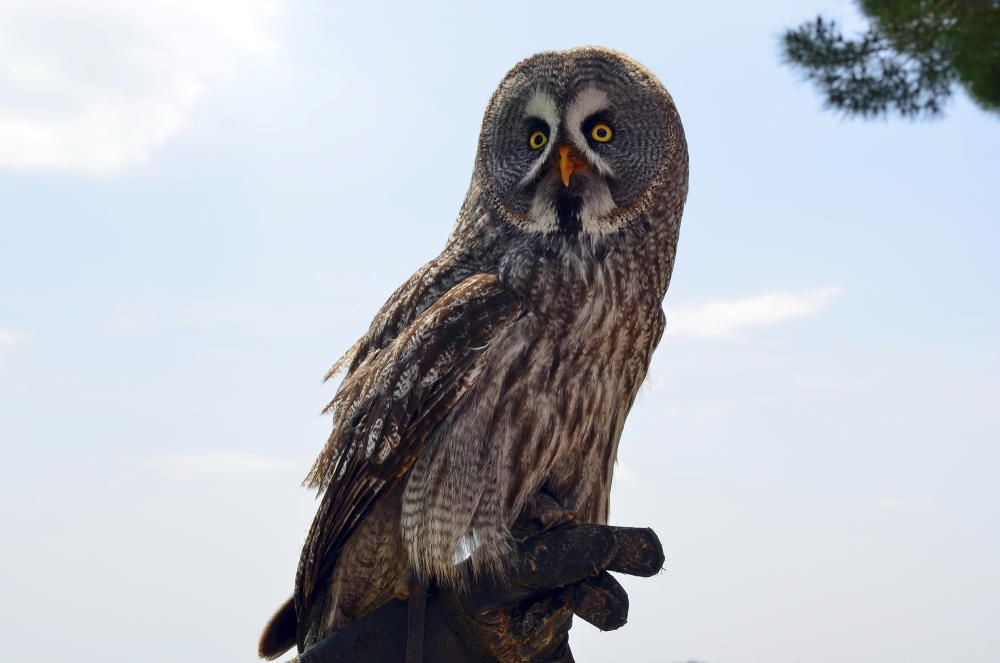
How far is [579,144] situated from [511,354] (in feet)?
2.42

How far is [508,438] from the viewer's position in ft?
10.0

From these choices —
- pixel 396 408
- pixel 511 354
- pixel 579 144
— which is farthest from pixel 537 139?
pixel 396 408

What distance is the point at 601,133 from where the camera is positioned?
11.3ft

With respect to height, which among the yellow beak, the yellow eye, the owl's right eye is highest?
the owl's right eye

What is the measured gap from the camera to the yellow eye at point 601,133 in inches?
135

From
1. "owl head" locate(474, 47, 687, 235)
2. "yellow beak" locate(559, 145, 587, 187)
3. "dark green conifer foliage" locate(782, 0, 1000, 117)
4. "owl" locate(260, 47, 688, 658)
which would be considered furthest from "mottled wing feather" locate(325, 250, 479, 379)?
"dark green conifer foliage" locate(782, 0, 1000, 117)

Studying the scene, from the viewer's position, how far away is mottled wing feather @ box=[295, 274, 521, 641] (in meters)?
3.09

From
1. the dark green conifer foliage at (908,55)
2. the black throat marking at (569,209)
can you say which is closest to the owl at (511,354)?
the black throat marking at (569,209)

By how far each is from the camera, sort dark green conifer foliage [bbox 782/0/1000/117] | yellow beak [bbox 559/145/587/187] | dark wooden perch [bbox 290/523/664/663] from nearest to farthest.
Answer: dark wooden perch [bbox 290/523/664/663]
yellow beak [bbox 559/145/587/187]
dark green conifer foliage [bbox 782/0/1000/117]

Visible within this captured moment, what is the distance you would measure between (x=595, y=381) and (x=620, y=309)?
24cm

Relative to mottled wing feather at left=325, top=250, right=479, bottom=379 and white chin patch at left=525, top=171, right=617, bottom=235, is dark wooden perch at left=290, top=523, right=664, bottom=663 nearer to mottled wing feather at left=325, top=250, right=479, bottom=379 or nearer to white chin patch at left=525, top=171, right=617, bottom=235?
mottled wing feather at left=325, top=250, right=479, bottom=379

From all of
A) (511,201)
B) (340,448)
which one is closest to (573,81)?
(511,201)

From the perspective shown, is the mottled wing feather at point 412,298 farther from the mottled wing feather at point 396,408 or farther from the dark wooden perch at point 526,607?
the dark wooden perch at point 526,607

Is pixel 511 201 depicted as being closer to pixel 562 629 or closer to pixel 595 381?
pixel 595 381
